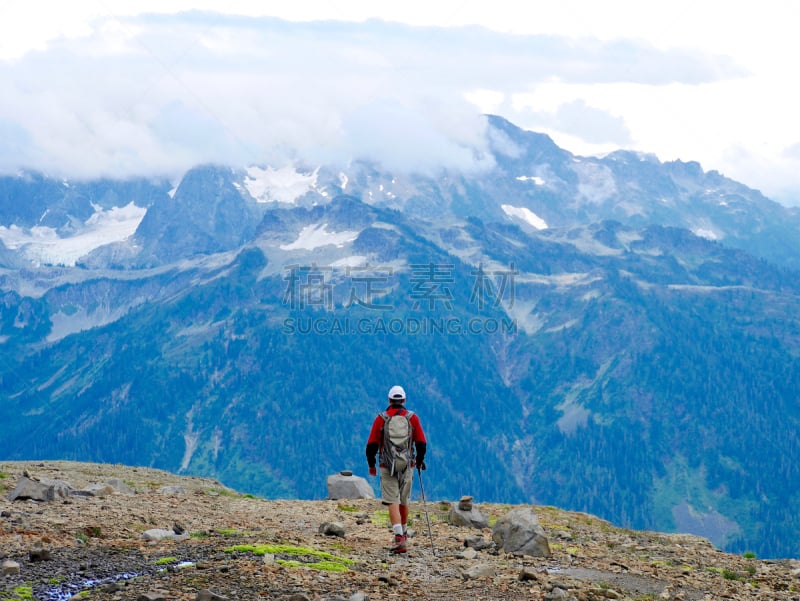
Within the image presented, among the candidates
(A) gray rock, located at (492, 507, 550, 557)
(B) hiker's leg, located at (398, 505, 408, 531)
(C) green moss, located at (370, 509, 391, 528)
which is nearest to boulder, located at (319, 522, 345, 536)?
(B) hiker's leg, located at (398, 505, 408, 531)

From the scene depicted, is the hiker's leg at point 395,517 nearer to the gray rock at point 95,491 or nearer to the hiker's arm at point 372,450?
the hiker's arm at point 372,450

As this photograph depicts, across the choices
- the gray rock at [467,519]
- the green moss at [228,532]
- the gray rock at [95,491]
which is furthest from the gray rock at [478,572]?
the gray rock at [95,491]

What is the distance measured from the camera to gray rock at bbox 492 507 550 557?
31.8 m

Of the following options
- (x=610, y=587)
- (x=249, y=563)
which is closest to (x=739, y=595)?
(x=610, y=587)

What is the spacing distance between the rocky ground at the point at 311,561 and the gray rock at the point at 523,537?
0.45 meters

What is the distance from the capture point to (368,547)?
3116 cm

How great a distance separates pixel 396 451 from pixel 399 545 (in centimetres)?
291

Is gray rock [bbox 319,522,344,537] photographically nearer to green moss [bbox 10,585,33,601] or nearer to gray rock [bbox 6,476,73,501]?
gray rock [bbox 6,476,73,501]

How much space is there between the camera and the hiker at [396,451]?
99.5ft

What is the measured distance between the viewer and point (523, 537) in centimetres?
3195

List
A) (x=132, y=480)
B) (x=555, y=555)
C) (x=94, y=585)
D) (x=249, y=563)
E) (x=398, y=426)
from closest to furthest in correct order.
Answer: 1. (x=94, y=585)
2. (x=249, y=563)
3. (x=398, y=426)
4. (x=555, y=555)
5. (x=132, y=480)

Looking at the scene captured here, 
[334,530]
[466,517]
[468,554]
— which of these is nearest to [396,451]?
[468,554]

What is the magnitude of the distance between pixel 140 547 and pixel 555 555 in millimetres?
13686

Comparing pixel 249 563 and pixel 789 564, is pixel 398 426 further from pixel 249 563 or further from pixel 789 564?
pixel 789 564
